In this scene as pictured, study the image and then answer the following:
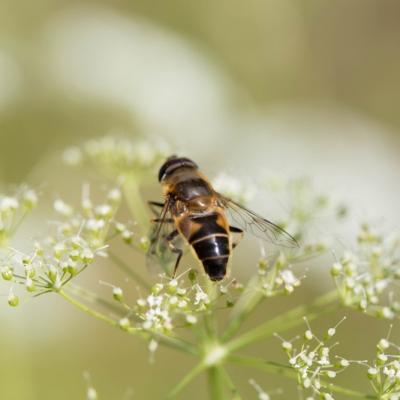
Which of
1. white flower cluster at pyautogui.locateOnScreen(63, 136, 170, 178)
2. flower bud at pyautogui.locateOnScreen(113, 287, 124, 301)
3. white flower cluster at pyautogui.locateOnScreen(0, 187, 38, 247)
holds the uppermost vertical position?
white flower cluster at pyautogui.locateOnScreen(63, 136, 170, 178)

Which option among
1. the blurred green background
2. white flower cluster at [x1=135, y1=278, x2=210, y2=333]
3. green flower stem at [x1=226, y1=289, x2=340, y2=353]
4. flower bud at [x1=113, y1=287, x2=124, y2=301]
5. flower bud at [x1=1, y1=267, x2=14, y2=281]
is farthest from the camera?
the blurred green background

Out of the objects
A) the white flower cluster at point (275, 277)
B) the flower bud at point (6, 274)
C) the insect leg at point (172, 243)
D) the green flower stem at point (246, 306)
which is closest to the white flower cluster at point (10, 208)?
the flower bud at point (6, 274)

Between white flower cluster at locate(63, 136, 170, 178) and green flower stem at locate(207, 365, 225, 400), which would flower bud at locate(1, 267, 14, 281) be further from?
white flower cluster at locate(63, 136, 170, 178)

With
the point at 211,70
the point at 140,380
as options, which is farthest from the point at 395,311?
the point at 211,70

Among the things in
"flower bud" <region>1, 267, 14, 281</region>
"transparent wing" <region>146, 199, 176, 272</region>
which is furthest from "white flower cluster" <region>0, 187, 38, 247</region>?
"transparent wing" <region>146, 199, 176, 272</region>

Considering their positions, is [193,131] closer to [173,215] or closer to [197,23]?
[197,23]

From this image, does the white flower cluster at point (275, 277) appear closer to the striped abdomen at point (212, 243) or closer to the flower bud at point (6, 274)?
the striped abdomen at point (212, 243)
